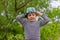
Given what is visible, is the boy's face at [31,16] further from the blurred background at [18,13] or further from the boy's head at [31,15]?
the blurred background at [18,13]

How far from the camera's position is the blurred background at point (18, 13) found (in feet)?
18.2

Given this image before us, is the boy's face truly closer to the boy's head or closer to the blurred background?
the boy's head

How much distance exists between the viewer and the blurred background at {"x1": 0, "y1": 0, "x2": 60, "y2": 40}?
556 centimetres

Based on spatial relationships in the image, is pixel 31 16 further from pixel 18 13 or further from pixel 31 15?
pixel 18 13

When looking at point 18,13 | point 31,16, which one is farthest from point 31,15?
point 18,13

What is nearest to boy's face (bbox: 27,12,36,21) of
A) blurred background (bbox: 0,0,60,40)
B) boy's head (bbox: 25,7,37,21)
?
boy's head (bbox: 25,7,37,21)

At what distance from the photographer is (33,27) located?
3.22 meters

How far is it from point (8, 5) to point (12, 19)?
1.21 ft

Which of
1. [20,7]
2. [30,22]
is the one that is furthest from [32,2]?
[30,22]

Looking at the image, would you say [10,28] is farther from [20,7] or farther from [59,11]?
[59,11]

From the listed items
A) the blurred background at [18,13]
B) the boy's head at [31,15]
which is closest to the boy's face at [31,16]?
the boy's head at [31,15]

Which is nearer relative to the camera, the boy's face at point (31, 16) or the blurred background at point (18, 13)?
the boy's face at point (31, 16)

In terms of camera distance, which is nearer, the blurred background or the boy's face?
the boy's face

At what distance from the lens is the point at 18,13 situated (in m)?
5.77
